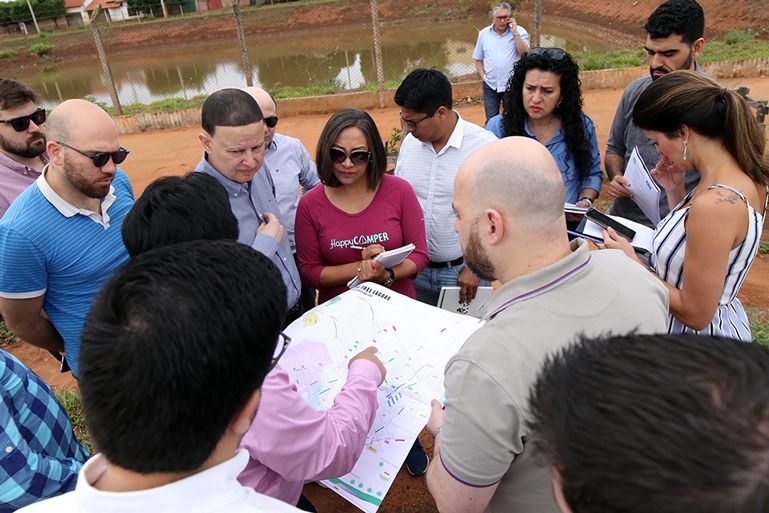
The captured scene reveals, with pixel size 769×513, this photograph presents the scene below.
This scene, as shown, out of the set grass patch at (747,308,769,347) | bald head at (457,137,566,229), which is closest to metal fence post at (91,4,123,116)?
bald head at (457,137,566,229)

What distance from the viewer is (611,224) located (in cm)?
215

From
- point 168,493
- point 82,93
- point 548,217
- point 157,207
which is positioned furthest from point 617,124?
point 82,93

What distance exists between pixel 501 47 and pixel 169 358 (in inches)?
270

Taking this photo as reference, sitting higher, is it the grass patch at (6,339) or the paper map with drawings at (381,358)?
the paper map with drawings at (381,358)

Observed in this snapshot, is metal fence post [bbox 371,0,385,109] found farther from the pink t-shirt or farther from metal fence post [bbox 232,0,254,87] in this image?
the pink t-shirt

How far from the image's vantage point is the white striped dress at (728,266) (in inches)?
67.1

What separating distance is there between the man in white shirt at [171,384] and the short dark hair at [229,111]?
141cm

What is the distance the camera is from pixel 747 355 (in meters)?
0.71

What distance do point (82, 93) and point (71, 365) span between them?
17734mm

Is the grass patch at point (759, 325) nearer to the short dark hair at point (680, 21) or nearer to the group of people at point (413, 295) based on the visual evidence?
the group of people at point (413, 295)

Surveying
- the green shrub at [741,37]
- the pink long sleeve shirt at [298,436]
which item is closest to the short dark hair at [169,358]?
the pink long sleeve shirt at [298,436]

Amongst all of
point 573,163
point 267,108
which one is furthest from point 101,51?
point 573,163

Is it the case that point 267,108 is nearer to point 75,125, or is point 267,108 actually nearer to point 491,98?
point 75,125

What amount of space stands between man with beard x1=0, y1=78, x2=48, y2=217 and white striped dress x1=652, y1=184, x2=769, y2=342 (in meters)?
3.60
